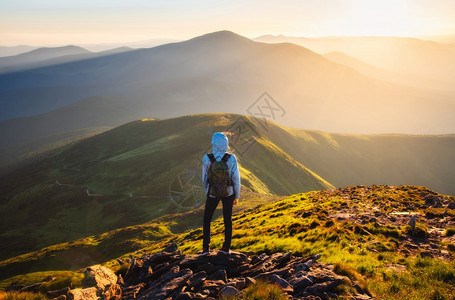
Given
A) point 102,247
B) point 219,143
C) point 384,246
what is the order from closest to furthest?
point 219,143, point 384,246, point 102,247

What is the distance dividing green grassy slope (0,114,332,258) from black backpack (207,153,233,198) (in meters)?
77.7

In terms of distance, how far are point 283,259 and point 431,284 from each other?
524cm

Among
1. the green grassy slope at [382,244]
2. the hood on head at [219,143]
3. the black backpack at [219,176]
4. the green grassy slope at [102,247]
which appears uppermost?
the hood on head at [219,143]

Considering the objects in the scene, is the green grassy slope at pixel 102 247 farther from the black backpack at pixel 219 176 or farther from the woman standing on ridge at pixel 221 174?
the black backpack at pixel 219 176

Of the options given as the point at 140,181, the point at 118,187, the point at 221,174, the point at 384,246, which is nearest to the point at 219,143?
the point at 221,174

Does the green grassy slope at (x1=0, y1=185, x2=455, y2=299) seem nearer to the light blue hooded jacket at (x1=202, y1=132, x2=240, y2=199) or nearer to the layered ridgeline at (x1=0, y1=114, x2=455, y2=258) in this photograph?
the light blue hooded jacket at (x1=202, y1=132, x2=240, y2=199)

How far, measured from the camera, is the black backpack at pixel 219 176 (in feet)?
36.7

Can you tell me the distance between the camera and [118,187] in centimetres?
12456

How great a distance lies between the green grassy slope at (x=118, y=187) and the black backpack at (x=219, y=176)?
7765cm

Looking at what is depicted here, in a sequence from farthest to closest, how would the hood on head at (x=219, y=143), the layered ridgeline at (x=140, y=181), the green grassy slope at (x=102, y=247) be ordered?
1. the layered ridgeline at (x=140, y=181)
2. the green grassy slope at (x=102, y=247)
3. the hood on head at (x=219, y=143)

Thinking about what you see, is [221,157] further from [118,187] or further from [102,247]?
[118,187]

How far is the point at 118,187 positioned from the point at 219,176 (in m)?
124

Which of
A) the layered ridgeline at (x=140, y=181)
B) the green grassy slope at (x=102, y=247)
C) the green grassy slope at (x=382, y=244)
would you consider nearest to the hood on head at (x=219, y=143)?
the green grassy slope at (x=382, y=244)

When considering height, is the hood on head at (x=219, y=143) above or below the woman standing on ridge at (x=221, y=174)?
above
